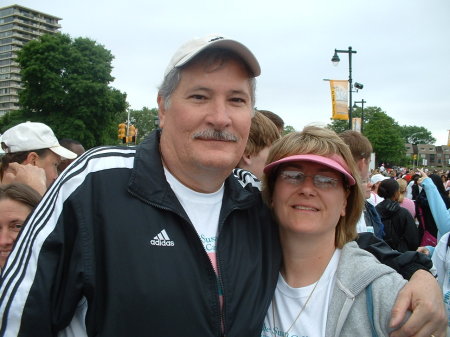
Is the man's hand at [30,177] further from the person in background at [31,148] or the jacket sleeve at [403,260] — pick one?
the jacket sleeve at [403,260]

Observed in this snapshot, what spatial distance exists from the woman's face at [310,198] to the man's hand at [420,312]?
0.56 m

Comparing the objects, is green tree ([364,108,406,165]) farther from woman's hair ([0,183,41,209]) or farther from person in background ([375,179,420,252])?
woman's hair ([0,183,41,209])

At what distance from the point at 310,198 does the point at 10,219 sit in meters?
2.17

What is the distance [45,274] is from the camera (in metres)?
1.67

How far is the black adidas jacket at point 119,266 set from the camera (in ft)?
5.51

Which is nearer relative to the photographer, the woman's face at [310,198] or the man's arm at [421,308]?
the man's arm at [421,308]

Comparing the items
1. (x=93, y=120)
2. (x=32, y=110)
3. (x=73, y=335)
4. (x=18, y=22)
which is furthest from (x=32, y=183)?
(x=18, y=22)

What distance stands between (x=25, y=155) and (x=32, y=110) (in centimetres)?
3756

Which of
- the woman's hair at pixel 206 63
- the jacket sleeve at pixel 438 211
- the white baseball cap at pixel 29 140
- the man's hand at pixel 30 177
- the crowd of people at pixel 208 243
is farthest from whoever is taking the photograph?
the jacket sleeve at pixel 438 211

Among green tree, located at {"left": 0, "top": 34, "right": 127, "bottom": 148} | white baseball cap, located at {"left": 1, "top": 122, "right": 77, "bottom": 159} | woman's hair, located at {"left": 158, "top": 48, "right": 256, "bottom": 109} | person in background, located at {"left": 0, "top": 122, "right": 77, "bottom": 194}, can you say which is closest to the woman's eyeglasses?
woman's hair, located at {"left": 158, "top": 48, "right": 256, "bottom": 109}

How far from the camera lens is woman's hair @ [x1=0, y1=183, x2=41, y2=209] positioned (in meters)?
2.88

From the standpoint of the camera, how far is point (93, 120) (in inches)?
1432

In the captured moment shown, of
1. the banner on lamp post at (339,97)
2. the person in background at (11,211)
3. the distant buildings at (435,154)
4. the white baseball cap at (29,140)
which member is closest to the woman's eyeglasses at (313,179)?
the person in background at (11,211)

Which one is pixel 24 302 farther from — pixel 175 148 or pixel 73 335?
pixel 175 148
